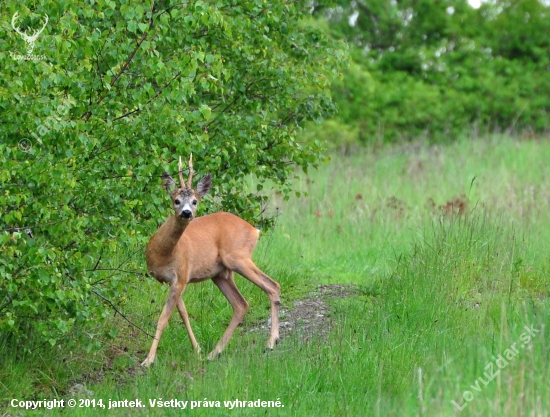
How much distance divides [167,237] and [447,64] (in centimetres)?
1836

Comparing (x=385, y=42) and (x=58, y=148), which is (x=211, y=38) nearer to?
(x=58, y=148)

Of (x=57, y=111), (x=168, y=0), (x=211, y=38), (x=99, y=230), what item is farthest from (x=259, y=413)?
(x=211, y=38)

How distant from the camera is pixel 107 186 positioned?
7.18 m

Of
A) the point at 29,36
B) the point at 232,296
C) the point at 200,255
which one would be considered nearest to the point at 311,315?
the point at 232,296

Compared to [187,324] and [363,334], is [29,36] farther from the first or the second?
[363,334]

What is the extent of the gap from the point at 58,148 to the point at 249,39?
3.27m

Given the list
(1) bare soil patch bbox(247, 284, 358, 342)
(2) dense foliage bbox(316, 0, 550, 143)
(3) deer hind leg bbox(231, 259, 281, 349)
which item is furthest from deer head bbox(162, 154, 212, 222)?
(2) dense foliage bbox(316, 0, 550, 143)

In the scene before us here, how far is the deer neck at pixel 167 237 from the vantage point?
820 centimetres

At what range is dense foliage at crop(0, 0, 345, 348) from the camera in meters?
6.30

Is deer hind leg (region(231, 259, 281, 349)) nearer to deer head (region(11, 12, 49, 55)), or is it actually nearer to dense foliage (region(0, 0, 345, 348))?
dense foliage (region(0, 0, 345, 348))

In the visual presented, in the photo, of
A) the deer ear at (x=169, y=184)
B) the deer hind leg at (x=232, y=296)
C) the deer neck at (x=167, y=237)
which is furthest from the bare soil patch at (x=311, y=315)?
the deer ear at (x=169, y=184)

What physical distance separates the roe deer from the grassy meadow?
0.66 ft

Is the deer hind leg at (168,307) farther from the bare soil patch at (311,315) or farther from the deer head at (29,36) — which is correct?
the deer head at (29,36)

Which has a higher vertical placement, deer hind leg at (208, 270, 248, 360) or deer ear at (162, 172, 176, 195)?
deer ear at (162, 172, 176, 195)
